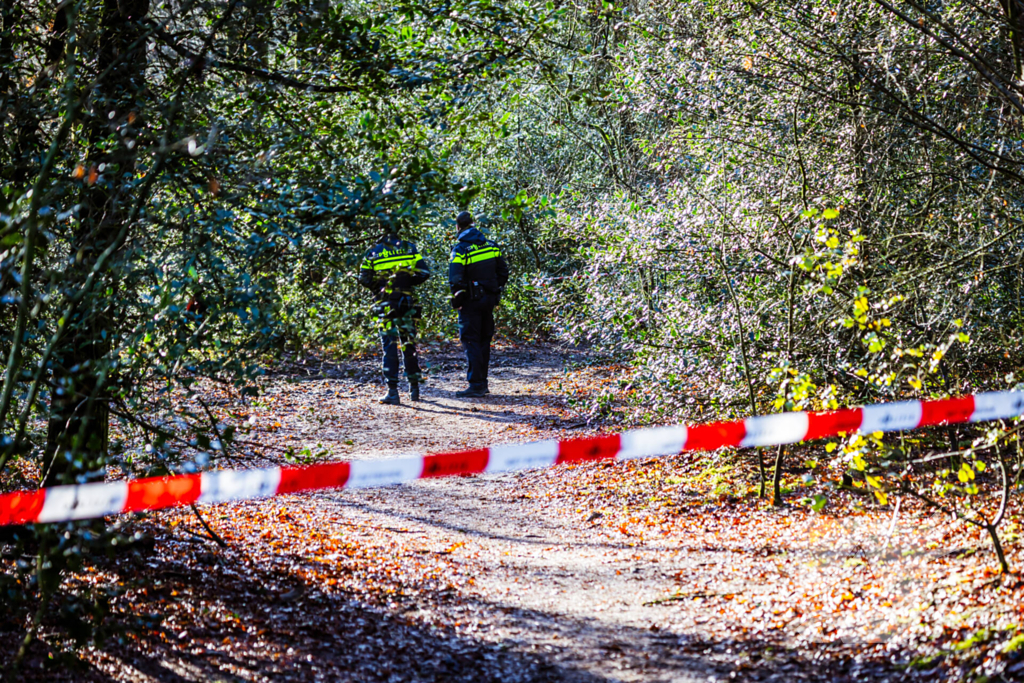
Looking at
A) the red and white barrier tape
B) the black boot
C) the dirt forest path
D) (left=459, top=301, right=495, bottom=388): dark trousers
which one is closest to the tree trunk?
the red and white barrier tape

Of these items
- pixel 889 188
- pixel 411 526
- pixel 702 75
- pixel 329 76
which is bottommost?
pixel 411 526

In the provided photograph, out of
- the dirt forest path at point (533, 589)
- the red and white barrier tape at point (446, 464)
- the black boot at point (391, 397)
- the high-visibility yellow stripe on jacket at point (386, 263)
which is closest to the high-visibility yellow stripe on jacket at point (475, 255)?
the black boot at point (391, 397)

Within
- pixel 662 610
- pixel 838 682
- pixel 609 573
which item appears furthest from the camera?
pixel 609 573

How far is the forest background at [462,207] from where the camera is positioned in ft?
14.0

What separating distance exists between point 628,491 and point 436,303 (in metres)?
10.3

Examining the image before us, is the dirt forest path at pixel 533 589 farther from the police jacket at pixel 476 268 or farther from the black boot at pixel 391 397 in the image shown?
the police jacket at pixel 476 268

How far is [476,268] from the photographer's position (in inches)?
481

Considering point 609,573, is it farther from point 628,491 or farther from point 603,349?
point 603,349

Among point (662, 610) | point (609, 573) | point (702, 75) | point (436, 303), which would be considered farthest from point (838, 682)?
point (436, 303)

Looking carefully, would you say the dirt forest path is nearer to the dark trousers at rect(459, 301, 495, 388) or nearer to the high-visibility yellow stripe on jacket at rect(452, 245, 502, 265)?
the dark trousers at rect(459, 301, 495, 388)

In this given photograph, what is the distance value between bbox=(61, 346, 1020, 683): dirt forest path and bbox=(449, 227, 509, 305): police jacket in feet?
14.7

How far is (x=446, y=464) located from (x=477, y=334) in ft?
26.3

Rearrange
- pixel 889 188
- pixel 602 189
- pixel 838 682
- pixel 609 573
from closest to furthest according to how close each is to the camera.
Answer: pixel 838 682 → pixel 609 573 → pixel 889 188 → pixel 602 189

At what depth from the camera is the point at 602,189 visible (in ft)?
50.7
